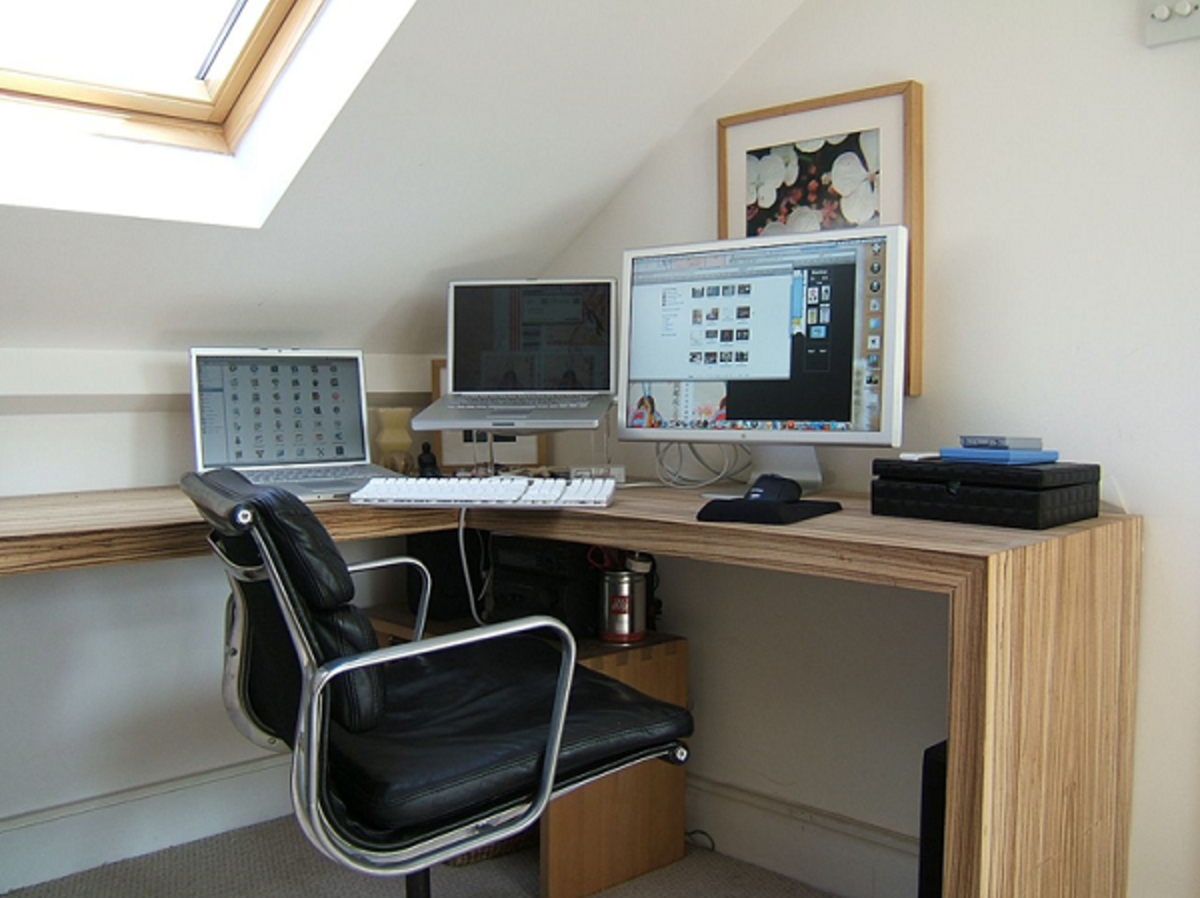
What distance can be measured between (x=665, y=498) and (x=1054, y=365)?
759mm

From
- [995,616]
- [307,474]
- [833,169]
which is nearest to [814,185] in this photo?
[833,169]

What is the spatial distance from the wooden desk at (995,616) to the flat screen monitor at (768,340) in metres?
0.19

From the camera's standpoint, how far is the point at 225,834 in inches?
103

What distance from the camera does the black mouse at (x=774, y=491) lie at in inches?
73.7

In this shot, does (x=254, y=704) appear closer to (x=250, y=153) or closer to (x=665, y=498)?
(x=665, y=498)

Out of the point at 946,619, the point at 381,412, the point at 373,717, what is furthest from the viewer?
the point at 381,412

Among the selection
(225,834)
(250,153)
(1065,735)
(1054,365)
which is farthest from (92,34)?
(1065,735)

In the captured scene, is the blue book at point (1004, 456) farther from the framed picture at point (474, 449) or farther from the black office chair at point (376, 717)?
the framed picture at point (474, 449)

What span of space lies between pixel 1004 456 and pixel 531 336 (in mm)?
1139

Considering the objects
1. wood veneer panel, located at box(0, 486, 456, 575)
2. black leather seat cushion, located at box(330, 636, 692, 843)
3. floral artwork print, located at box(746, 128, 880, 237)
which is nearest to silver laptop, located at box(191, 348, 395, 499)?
wood veneer panel, located at box(0, 486, 456, 575)

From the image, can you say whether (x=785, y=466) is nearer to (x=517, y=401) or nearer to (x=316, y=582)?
(x=517, y=401)

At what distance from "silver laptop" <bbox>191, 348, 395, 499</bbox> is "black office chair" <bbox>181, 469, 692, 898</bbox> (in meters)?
0.66

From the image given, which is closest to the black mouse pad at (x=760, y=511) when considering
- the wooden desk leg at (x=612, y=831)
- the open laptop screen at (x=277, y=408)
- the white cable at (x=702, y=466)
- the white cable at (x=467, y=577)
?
the white cable at (x=702, y=466)

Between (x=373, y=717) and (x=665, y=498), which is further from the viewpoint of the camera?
(x=665, y=498)
